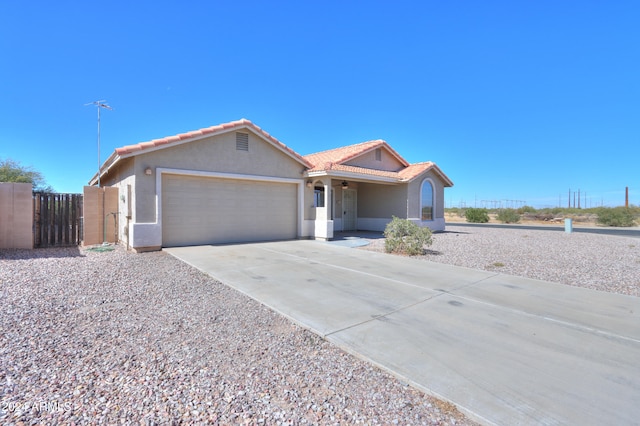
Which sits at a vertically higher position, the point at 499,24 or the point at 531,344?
the point at 499,24

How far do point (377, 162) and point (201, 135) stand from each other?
11255 millimetres

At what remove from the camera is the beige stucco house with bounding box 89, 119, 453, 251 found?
9.95m

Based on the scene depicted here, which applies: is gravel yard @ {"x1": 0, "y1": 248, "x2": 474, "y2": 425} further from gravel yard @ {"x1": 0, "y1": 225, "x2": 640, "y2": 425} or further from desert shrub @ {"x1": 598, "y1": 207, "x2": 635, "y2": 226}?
desert shrub @ {"x1": 598, "y1": 207, "x2": 635, "y2": 226}

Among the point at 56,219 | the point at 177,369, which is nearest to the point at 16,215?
the point at 56,219

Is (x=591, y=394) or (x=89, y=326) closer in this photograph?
(x=591, y=394)

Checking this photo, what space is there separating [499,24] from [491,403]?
1474cm

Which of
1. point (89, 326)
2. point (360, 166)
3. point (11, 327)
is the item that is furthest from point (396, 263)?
point (360, 166)

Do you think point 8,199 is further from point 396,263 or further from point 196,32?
point 396,263

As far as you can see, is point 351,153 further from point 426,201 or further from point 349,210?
point 426,201

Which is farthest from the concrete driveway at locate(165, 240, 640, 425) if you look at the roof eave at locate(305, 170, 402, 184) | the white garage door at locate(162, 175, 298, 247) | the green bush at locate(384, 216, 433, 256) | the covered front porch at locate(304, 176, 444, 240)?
the covered front porch at locate(304, 176, 444, 240)

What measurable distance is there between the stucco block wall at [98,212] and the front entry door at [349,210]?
39.0 feet

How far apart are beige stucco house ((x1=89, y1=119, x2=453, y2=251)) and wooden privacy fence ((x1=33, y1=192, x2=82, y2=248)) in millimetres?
1385

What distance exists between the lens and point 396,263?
28.6 feet

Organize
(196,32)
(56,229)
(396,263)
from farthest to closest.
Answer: (196,32) < (56,229) < (396,263)
